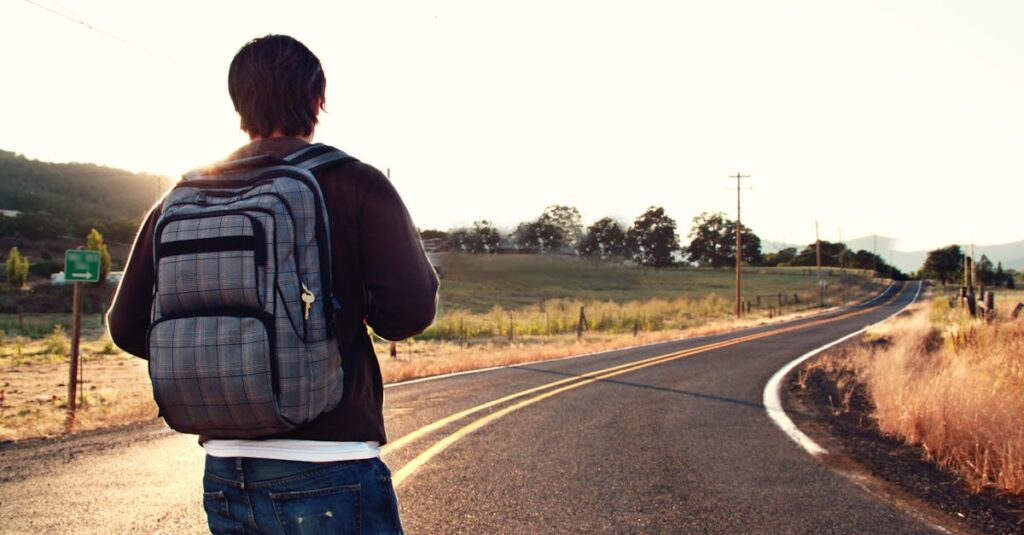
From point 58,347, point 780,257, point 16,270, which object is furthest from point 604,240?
point 58,347

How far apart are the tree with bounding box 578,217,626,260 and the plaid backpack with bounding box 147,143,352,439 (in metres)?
124

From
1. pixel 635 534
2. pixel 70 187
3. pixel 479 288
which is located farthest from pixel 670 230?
pixel 635 534

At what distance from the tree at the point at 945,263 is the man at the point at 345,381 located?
129676 millimetres

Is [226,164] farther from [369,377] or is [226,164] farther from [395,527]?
[395,527]

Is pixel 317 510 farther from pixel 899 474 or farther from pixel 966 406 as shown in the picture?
pixel 966 406

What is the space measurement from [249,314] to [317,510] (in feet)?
1.61

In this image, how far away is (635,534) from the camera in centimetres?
425

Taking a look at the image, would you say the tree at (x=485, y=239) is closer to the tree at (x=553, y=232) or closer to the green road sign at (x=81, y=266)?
the tree at (x=553, y=232)

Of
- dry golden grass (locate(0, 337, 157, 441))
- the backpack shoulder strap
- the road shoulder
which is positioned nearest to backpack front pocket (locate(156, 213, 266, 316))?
the backpack shoulder strap

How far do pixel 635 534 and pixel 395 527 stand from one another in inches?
112

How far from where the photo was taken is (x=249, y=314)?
1.64 metres

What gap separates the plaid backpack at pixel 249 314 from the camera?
161 cm

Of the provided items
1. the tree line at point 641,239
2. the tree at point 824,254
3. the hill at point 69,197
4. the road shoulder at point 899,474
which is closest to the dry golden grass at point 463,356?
the road shoulder at point 899,474

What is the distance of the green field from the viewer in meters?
63.9
